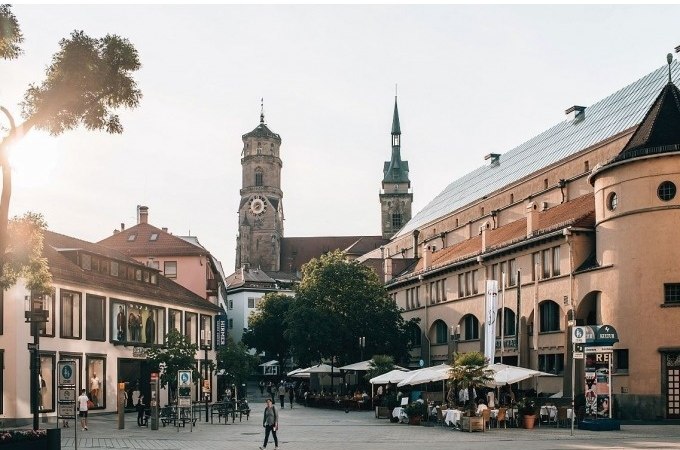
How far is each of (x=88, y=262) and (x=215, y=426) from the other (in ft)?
53.2

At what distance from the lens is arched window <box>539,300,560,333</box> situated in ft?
182

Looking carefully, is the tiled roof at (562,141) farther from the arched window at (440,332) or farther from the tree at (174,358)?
the tree at (174,358)

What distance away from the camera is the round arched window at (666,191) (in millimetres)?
46062

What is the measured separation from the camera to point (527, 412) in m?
41.1

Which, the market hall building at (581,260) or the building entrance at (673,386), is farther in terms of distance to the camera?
the market hall building at (581,260)

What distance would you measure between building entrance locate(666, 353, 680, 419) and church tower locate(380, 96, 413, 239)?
140 metres

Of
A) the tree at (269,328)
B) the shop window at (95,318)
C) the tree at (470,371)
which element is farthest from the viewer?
the tree at (269,328)

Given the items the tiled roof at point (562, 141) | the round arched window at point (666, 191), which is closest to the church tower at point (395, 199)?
the tiled roof at point (562, 141)

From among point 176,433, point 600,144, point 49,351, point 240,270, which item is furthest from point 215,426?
point 240,270

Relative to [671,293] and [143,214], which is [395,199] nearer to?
[143,214]

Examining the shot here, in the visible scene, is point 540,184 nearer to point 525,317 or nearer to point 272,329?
point 525,317

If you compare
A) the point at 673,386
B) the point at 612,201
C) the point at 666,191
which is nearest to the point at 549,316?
the point at 612,201

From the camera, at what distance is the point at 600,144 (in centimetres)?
7031

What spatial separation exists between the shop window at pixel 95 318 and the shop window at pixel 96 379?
3.83 ft
